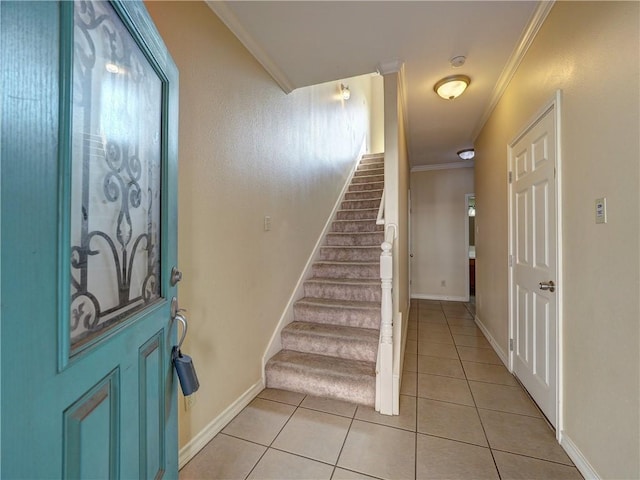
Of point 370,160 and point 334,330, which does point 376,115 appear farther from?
point 334,330

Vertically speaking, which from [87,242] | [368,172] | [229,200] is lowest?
[87,242]

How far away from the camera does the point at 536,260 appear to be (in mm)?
1940

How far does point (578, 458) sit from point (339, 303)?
Answer: 5.62 ft

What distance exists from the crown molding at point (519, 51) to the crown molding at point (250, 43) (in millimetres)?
1702

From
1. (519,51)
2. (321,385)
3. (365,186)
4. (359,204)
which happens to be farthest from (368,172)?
(321,385)

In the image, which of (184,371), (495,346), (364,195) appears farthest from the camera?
(364,195)

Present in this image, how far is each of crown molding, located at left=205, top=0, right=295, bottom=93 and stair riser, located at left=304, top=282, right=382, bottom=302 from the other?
6.07ft

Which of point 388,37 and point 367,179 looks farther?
point 367,179

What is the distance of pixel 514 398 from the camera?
6.59 feet

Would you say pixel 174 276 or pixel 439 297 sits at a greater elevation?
pixel 174 276

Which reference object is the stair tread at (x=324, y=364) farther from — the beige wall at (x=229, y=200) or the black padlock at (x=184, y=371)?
the black padlock at (x=184, y=371)

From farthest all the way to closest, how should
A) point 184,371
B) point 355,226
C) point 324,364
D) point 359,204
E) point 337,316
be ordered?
point 359,204 < point 355,226 < point 337,316 < point 324,364 < point 184,371

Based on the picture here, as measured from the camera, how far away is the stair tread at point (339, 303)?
2.46 m

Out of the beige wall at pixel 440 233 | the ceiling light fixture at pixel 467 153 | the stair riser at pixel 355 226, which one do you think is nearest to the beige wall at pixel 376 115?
the beige wall at pixel 440 233
